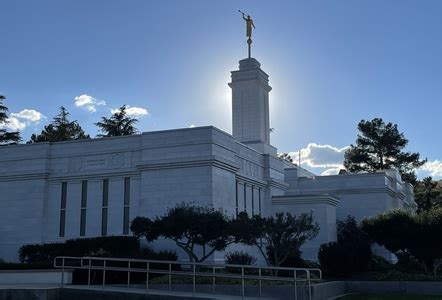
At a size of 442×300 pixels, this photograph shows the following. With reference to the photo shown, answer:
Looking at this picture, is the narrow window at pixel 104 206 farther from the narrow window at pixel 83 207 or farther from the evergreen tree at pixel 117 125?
the evergreen tree at pixel 117 125

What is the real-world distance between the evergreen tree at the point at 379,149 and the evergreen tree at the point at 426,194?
3780 millimetres

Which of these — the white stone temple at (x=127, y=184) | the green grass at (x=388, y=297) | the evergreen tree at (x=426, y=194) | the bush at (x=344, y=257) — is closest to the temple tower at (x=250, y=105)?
the white stone temple at (x=127, y=184)

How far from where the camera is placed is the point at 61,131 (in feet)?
176

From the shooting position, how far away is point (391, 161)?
6125cm

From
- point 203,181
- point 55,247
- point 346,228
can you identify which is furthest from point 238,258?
point 346,228

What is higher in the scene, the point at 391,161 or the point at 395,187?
the point at 391,161

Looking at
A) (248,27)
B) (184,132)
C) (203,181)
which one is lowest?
(203,181)

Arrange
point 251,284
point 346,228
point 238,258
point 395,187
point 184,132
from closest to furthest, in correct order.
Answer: point 251,284
point 238,258
point 184,132
point 346,228
point 395,187

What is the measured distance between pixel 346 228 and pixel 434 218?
461 inches

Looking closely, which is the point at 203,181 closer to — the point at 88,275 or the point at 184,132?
the point at 184,132

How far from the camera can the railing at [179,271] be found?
16056 mm

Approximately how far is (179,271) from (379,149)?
4619 cm

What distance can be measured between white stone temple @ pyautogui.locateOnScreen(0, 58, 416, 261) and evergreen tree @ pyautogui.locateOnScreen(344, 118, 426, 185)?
2695 cm

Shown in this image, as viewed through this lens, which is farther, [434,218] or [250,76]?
[250,76]
